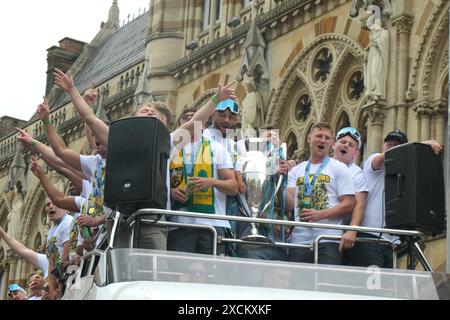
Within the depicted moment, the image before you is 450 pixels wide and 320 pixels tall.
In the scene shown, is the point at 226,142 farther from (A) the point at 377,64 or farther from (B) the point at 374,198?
(A) the point at 377,64

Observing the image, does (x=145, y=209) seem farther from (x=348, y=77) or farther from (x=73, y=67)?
(x=73, y=67)

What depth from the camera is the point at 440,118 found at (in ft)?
61.7

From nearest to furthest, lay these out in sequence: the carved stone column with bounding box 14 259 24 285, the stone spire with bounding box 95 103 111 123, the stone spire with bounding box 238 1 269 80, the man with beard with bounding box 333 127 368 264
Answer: the man with beard with bounding box 333 127 368 264, the stone spire with bounding box 238 1 269 80, the stone spire with bounding box 95 103 111 123, the carved stone column with bounding box 14 259 24 285

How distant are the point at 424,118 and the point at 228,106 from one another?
10.6m

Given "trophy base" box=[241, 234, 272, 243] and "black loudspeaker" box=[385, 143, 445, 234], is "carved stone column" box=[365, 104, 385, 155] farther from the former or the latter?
"trophy base" box=[241, 234, 272, 243]

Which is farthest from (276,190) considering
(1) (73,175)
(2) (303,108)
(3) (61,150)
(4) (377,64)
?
(2) (303,108)

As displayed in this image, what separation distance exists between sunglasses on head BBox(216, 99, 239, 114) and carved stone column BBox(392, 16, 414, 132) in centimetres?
1067

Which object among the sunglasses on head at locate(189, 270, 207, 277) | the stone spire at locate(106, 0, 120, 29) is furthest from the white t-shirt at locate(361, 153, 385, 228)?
the stone spire at locate(106, 0, 120, 29)

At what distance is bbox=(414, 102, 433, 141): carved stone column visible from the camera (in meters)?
18.8

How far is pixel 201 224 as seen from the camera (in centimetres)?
766
